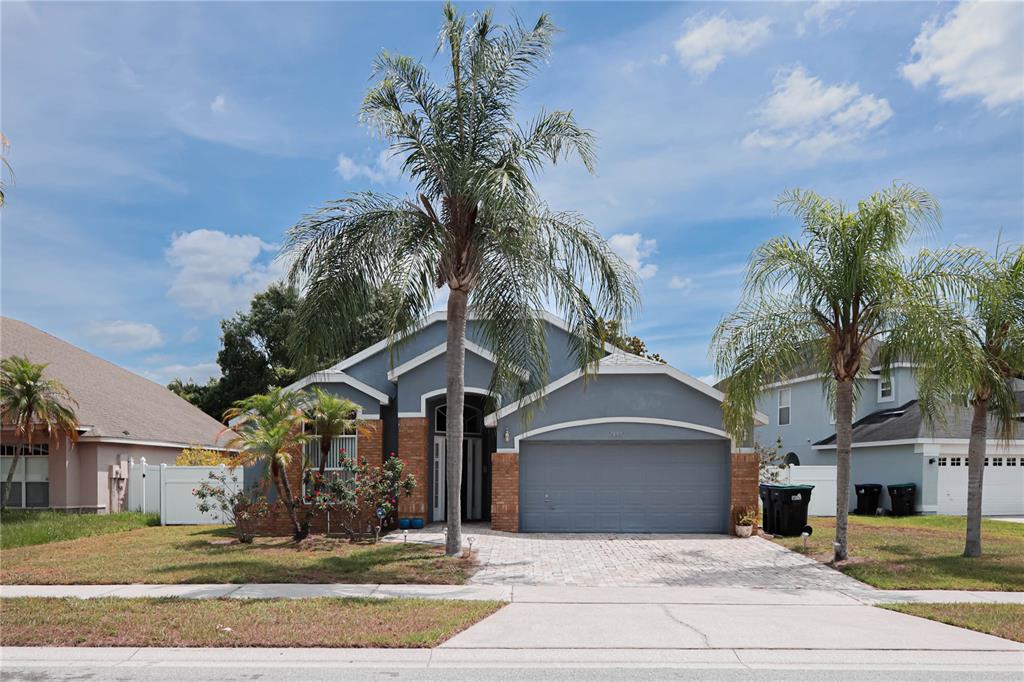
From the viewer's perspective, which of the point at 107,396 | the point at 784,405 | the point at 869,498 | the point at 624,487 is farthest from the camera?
the point at 784,405

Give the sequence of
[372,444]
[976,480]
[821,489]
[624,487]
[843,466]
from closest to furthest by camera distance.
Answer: [843,466]
[976,480]
[624,487]
[372,444]
[821,489]

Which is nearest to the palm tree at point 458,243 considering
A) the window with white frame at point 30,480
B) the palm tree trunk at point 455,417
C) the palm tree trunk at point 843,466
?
the palm tree trunk at point 455,417

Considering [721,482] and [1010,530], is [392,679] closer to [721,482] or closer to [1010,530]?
[721,482]

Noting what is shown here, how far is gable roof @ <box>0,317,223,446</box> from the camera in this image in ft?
77.5

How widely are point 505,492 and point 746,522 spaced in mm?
5499

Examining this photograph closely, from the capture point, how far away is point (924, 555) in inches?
581

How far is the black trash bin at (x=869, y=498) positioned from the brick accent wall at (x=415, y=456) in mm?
14934

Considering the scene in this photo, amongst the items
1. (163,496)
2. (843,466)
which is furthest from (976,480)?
(163,496)

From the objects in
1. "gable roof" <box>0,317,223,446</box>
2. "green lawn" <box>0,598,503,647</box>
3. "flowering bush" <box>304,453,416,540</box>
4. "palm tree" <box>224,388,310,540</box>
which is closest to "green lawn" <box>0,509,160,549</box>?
"gable roof" <box>0,317,223,446</box>

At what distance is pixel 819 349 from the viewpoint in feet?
49.6

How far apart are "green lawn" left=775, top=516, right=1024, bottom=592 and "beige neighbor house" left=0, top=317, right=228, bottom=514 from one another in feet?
61.0

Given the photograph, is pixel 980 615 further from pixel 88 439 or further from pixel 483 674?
pixel 88 439

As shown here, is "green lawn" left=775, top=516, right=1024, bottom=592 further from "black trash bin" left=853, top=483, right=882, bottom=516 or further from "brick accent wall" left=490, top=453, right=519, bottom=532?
"brick accent wall" left=490, top=453, right=519, bottom=532

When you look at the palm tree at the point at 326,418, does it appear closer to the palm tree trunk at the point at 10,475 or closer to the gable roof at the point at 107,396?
the gable roof at the point at 107,396
